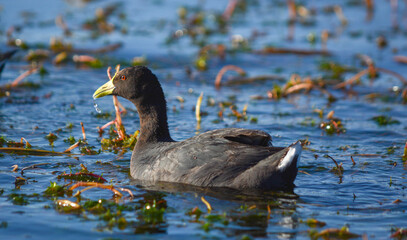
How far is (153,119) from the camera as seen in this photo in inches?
302

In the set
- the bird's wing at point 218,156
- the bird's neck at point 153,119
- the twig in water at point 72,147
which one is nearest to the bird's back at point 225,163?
the bird's wing at point 218,156

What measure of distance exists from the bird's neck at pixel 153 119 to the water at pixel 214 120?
547 mm

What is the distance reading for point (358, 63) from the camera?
13758 millimetres

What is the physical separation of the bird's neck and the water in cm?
55

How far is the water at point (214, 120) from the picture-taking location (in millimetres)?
5789

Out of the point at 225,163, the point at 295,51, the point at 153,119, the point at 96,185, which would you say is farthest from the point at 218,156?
the point at 295,51

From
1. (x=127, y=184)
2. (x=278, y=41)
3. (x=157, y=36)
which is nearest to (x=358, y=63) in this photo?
(x=278, y=41)

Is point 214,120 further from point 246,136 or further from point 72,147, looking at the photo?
point 246,136

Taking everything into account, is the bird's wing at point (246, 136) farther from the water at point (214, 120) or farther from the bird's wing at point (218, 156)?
the water at point (214, 120)

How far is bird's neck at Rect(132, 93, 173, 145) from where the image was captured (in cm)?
762

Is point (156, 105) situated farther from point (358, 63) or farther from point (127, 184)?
point (358, 63)

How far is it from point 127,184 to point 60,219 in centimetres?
129

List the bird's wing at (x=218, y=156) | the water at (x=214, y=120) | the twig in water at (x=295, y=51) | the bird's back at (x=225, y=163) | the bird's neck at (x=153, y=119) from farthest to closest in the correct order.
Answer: the twig in water at (x=295, y=51)
the bird's neck at (x=153, y=119)
the bird's wing at (x=218, y=156)
the bird's back at (x=225, y=163)
the water at (x=214, y=120)

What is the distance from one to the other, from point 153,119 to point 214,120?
2.33m
